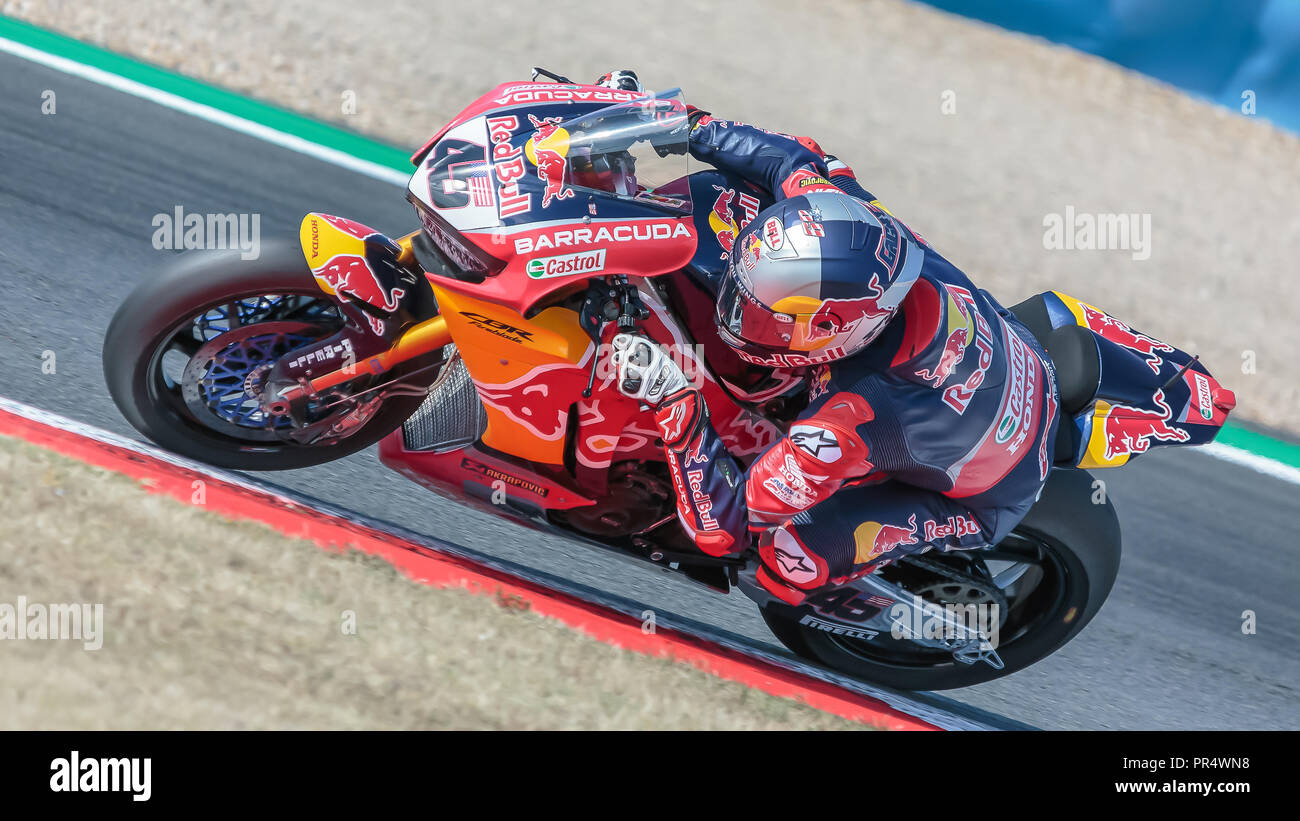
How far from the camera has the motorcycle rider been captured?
9.18 feet

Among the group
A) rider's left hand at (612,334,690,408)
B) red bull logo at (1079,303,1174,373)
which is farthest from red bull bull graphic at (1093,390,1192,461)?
rider's left hand at (612,334,690,408)

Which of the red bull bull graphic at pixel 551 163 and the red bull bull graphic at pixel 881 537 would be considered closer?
the red bull bull graphic at pixel 551 163

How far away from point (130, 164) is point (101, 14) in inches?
72.1

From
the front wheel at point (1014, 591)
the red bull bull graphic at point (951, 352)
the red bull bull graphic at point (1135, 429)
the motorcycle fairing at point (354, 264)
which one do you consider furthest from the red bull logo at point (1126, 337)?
the motorcycle fairing at point (354, 264)

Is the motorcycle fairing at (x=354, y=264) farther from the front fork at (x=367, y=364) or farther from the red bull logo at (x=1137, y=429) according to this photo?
the red bull logo at (x=1137, y=429)

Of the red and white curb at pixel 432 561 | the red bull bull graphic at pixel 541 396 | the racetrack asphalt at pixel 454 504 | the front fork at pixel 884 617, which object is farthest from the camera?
the racetrack asphalt at pixel 454 504

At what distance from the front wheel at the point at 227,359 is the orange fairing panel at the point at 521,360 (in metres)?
0.25

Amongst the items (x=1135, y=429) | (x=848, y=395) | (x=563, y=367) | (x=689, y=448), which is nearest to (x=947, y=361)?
(x=848, y=395)

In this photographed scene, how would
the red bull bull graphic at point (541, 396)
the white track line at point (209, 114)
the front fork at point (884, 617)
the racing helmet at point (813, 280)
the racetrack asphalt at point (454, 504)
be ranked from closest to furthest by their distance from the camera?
the racing helmet at point (813, 280) → the red bull bull graphic at point (541, 396) → the front fork at point (884, 617) → the racetrack asphalt at point (454, 504) → the white track line at point (209, 114)

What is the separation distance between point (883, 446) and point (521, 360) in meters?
1.04

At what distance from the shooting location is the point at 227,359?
326cm

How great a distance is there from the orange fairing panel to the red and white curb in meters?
0.58

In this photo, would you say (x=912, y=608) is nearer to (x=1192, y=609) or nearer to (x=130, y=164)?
(x=1192, y=609)

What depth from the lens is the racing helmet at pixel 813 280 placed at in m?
2.74
